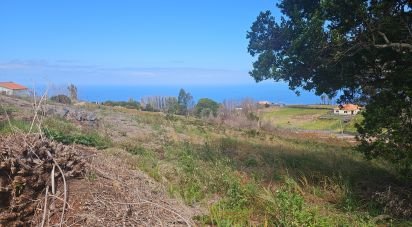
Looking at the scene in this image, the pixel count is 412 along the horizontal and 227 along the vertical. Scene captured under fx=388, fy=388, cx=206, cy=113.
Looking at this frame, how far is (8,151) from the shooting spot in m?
5.37

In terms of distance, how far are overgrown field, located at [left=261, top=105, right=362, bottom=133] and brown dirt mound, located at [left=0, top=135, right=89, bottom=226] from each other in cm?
5580

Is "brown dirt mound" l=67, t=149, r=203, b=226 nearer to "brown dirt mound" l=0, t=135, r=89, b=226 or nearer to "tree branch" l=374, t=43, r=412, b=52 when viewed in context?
"brown dirt mound" l=0, t=135, r=89, b=226

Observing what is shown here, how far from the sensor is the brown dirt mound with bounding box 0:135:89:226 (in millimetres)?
5078

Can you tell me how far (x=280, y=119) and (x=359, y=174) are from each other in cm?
6881

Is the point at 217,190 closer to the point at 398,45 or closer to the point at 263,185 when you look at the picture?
the point at 263,185

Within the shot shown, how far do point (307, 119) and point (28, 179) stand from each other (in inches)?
2942

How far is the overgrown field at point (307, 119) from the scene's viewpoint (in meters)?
65.0

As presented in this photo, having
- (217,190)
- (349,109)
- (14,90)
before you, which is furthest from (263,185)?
(349,109)

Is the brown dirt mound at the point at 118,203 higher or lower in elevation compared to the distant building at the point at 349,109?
Answer: lower

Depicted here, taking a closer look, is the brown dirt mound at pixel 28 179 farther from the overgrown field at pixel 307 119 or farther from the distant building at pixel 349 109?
the overgrown field at pixel 307 119

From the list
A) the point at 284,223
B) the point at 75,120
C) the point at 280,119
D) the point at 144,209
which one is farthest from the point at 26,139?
the point at 280,119

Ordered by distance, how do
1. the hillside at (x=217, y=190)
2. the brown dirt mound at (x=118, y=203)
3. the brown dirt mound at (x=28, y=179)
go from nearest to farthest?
the brown dirt mound at (x=28, y=179) < the brown dirt mound at (x=118, y=203) < the hillside at (x=217, y=190)

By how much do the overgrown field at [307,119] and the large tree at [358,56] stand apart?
167 ft

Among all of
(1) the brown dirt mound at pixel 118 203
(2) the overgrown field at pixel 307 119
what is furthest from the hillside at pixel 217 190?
(2) the overgrown field at pixel 307 119
